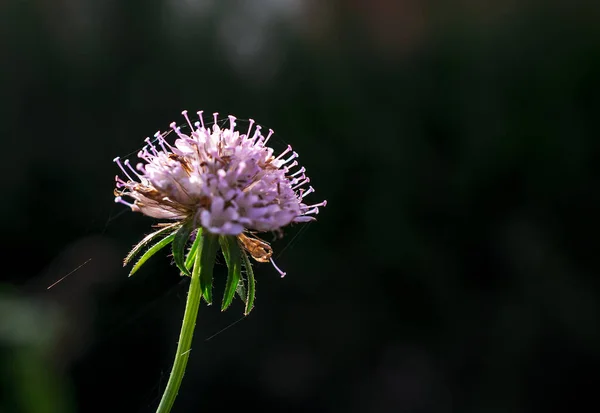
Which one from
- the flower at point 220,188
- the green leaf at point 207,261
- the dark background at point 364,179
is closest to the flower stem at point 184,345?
the green leaf at point 207,261

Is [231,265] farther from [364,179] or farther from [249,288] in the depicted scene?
[364,179]

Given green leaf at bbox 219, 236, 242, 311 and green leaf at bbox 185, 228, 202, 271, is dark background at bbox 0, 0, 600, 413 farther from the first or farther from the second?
green leaf at bbox 219, 236, 242, 311

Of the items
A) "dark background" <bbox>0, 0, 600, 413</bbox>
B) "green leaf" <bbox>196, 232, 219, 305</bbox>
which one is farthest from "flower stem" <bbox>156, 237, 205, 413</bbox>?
"dark background" <bbox>0, 0, 600, 413</bbox>

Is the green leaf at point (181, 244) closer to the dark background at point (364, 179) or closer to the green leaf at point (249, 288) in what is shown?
the green leaf at point (249, 288)

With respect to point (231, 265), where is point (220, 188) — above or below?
above

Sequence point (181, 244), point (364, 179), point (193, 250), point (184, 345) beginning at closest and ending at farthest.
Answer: point (184, 345) → point (181, 244) → point (193, 250) → point (364, 179)

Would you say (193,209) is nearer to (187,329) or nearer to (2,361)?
(187,329)

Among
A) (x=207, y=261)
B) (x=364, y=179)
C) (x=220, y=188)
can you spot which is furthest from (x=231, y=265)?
(x=364, y=179)
